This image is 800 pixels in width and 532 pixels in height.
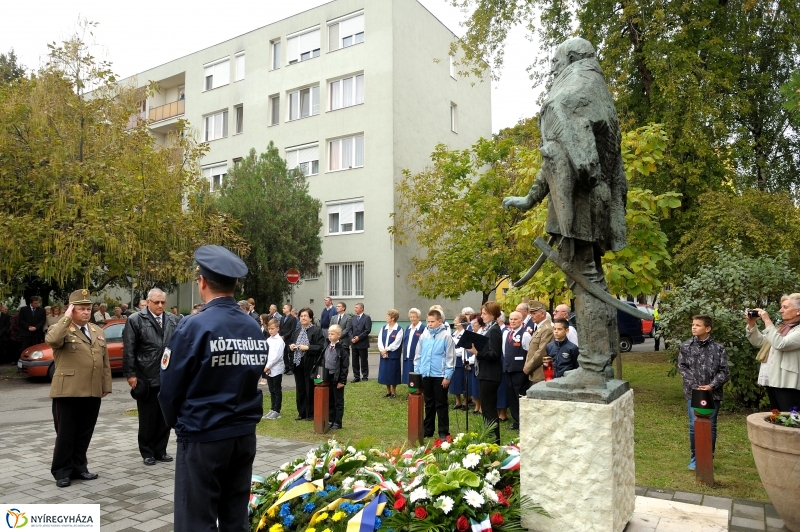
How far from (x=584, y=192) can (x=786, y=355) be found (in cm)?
407

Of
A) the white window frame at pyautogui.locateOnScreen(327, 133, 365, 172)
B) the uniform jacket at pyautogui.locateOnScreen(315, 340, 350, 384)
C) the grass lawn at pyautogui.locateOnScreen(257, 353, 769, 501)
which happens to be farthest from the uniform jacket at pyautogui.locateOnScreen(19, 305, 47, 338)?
the white window frame at pyautogui.locateOnScreen(327, 133, 365, 172)

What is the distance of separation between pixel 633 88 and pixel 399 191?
10551 mm

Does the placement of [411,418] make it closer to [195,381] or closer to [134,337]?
[134,337]

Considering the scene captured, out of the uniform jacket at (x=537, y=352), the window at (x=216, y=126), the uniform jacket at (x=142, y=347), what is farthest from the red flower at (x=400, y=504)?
the window at (x=216, y=126)

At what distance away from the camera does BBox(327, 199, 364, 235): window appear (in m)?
26.9

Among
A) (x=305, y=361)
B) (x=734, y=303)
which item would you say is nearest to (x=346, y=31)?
(x=305, y=361)

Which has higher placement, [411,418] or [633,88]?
[633,88]

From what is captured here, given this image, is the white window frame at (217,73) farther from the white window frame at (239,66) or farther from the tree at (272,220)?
the tree at (272,220)

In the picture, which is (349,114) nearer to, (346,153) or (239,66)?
(346,153)

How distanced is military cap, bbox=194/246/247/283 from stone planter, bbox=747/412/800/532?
15.2 ft

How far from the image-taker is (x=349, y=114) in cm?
2708

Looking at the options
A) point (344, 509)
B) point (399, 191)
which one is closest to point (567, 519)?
point (344, 509)

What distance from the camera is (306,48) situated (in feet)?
94.7

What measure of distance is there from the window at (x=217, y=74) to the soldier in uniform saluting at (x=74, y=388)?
27199mm
